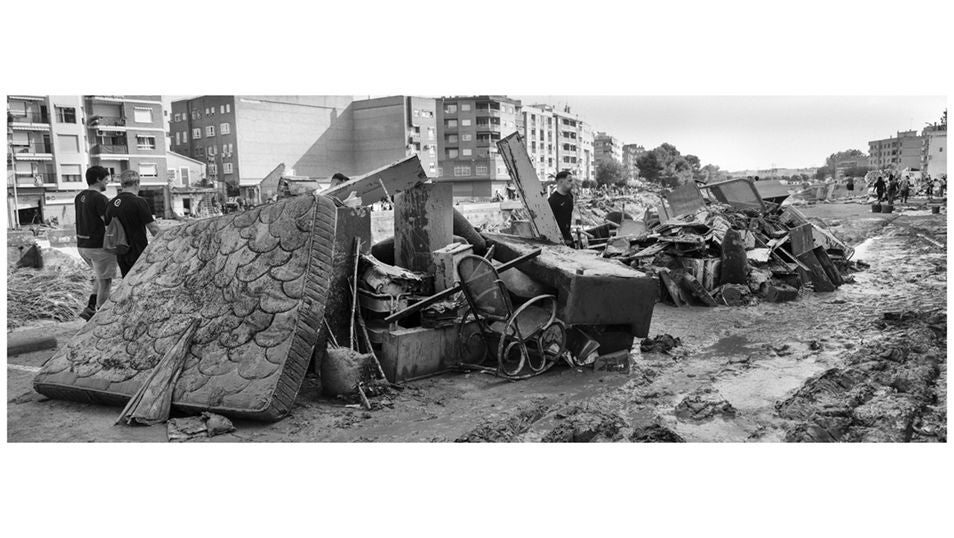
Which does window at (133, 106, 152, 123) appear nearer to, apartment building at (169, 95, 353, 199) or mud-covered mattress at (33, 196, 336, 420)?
apartment building at (169, 95, 353, 199)

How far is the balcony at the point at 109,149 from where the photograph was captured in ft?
105

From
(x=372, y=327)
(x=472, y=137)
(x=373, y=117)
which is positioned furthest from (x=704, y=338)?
(x=472, y=137)

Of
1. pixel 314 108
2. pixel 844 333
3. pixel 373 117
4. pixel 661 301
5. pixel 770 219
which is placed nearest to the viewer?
pixel 844 333

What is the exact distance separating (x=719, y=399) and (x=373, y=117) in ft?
132

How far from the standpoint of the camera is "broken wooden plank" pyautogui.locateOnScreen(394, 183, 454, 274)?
6910mm

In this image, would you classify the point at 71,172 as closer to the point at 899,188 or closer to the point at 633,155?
the point at 633,155

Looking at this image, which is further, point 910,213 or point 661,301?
point 910,213

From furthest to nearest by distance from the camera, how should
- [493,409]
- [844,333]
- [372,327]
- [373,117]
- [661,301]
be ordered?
[373,117]
[661,301]
[844,333]
[372,327]
[493,409]

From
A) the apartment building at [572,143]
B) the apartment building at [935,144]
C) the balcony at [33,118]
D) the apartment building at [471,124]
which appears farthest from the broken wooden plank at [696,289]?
the apartment building at [572,143]

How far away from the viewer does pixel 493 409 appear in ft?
17.1

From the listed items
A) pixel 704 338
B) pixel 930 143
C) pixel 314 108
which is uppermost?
pixel 314 108

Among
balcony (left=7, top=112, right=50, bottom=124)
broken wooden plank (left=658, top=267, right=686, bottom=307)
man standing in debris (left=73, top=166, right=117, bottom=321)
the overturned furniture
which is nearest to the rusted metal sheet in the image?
the overturned furniture

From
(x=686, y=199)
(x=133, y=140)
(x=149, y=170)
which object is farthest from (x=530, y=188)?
(x=149, y=170)

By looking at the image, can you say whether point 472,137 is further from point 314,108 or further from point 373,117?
point 314,108
